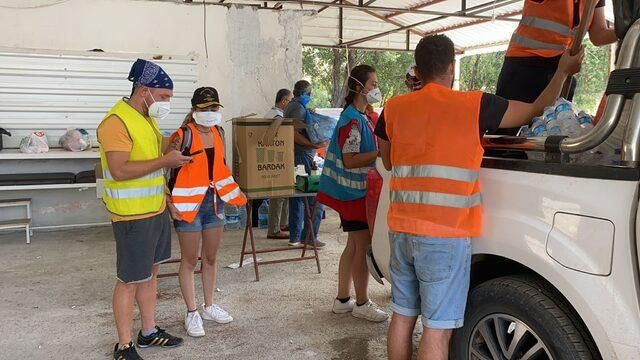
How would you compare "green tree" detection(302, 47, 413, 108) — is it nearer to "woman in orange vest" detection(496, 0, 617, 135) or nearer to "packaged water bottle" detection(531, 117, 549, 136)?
"woman in orange vest" detection(496, 0, 617, 135)

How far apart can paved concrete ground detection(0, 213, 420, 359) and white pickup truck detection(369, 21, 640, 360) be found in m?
1.45

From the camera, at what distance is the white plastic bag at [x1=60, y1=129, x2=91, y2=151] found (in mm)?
6781

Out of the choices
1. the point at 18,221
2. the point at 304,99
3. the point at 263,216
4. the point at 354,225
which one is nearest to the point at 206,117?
the point at 354,225

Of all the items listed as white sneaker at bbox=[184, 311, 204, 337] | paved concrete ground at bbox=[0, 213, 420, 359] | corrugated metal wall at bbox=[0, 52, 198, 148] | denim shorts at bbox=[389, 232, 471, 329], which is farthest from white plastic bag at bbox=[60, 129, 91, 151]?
denim shorts at bbox=[389, 232, 471, 329]

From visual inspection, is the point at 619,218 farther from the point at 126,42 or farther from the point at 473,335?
the point at 126,42

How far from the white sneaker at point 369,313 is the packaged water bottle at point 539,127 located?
2.13 m

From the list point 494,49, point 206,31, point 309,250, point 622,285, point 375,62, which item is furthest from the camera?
point 375,62

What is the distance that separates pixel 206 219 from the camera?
3707 millimetres

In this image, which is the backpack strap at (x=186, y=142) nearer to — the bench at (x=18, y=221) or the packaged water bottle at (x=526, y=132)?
the packaged water bottle at (x=526, y=132)

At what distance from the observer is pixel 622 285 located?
1.72 meters

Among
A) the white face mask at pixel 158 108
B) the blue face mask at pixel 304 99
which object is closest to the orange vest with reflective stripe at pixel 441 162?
the white face mask at pixel 158 108

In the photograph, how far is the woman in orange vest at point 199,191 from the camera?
3.57 metres

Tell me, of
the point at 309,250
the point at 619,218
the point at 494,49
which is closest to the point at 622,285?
the point at 619,218

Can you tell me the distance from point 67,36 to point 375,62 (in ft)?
50.2
